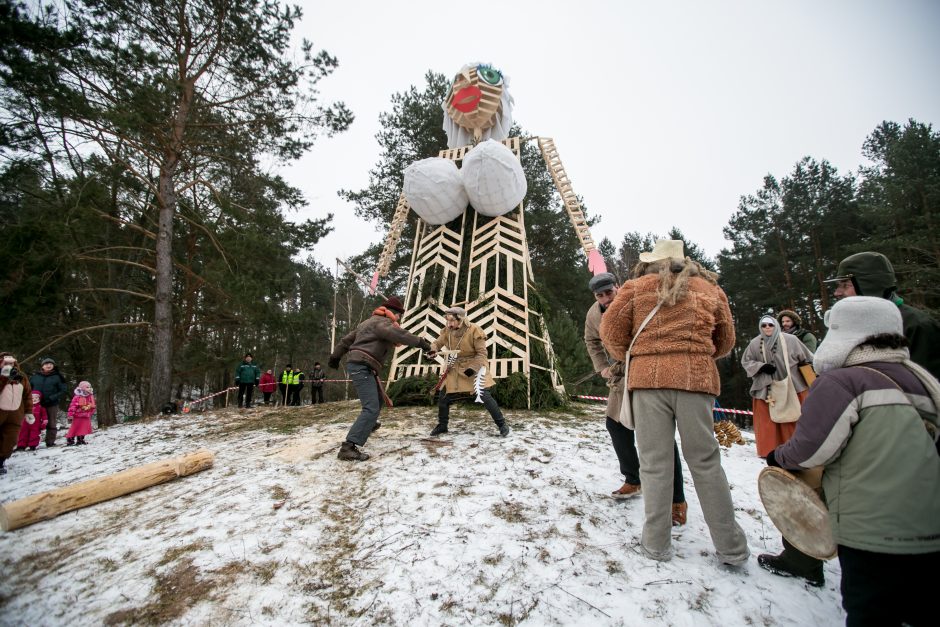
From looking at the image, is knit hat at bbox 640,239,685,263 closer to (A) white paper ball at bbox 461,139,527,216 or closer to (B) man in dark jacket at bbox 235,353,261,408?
(A) white paper ball at bbox 461,139,527,216

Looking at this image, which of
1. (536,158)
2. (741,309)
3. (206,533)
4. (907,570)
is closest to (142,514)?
(206,533)

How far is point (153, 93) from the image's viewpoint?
24.1 feet

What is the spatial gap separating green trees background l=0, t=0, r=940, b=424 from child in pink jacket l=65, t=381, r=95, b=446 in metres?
2.23

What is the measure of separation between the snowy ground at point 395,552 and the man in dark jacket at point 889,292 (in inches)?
53.6

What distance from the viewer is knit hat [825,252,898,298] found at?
220 cm

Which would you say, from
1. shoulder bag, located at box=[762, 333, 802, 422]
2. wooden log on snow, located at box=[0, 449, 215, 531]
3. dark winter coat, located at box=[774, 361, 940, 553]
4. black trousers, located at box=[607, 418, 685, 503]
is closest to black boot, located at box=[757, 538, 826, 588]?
dark winter coat, located at box=[774, 361, 940, 553]

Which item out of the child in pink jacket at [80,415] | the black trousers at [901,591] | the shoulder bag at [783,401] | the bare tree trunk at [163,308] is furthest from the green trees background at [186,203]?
the black trousers at [901,591]

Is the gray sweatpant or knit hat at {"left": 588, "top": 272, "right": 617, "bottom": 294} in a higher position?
knit hat at {"left": 588, "top": 272, "right": 617, "bottom": 294}

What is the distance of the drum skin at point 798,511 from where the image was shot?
67.3 inches

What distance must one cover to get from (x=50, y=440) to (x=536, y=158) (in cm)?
1417

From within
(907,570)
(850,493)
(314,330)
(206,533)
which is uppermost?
(314,330)

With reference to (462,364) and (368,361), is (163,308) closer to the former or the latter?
(368,361)

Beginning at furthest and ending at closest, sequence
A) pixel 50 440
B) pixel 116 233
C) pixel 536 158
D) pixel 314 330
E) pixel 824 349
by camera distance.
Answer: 1. pixel 536 158
2. pixel 116 233
3. pixel 314 330
4. pixel 50 440
5. pixel 824 349

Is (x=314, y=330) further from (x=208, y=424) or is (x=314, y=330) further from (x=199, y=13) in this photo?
(x=199, y=13)
